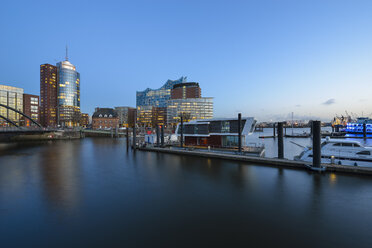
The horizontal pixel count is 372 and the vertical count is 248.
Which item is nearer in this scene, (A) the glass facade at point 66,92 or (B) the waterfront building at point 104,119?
(B) the waterfront building at point 104,119

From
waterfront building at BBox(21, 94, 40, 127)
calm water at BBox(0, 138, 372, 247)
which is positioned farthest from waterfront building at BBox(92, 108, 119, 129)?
calm water at BBox(0, 138, 372, 247)

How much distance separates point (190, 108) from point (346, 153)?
16550 cm

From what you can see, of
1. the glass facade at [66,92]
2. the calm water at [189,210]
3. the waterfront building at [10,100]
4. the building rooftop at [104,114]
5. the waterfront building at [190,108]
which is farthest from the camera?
the glass facade at [66,92]

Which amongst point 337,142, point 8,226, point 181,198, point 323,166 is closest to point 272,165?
point 323,166

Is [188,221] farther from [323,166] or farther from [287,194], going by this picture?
[323,166]

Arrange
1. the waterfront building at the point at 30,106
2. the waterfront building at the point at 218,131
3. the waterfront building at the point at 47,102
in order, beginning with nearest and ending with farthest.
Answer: the waterfront building at the point at 218,131, the waterfront building at the point at 30,106, the waterfront building at the point at 47,102

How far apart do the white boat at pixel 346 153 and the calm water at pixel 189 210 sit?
477 centimetres

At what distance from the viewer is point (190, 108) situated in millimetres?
186500

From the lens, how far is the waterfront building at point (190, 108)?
611ft

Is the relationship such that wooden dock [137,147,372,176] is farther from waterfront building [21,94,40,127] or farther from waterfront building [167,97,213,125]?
waterfront building [21,94,40,127]

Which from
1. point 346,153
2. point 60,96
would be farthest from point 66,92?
point 346,153

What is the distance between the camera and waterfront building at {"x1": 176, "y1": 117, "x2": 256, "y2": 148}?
3334 cm

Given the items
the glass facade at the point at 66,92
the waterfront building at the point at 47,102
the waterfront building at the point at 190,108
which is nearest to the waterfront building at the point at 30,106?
the glass facade at the point at 66,92

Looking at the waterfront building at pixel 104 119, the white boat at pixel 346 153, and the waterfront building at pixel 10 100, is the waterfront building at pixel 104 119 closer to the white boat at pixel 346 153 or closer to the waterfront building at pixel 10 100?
the waterfront building at pixel 10 100
